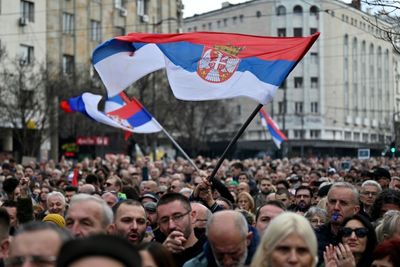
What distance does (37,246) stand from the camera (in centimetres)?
370

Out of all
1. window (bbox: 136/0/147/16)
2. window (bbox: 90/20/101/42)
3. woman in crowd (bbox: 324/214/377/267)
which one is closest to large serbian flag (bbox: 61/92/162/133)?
woman in crowd (bbox: 324/214/377/267)

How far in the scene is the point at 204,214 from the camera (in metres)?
7.11

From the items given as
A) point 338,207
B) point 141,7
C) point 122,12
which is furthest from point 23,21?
point 338,207

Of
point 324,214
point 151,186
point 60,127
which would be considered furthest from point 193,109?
point 324,214

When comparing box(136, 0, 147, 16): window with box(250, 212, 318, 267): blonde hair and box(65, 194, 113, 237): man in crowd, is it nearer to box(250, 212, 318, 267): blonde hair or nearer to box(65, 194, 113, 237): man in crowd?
box(65, 194, 113, 237): man in crowd

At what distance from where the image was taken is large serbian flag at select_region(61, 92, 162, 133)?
15844 mm

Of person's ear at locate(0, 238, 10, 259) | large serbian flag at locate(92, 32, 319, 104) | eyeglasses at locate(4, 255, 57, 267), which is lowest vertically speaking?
person's ear at locate(0, 238, 10, 259)

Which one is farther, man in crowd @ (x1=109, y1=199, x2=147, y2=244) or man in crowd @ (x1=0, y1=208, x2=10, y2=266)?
man in crowd @ (x1=109, y1=199, x2=147, y2=244)

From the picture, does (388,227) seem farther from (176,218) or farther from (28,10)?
(28,10)

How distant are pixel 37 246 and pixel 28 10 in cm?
4349

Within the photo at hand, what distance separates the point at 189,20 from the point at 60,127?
45354 millimetres

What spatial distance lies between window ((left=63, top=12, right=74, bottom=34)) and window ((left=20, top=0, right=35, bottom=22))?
10.6ft

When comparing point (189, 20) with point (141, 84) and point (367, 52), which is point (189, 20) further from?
point (141, 84)

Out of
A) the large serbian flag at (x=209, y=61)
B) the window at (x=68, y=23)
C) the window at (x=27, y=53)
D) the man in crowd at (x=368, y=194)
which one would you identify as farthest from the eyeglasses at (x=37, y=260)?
the window at (x=68, y=23)
